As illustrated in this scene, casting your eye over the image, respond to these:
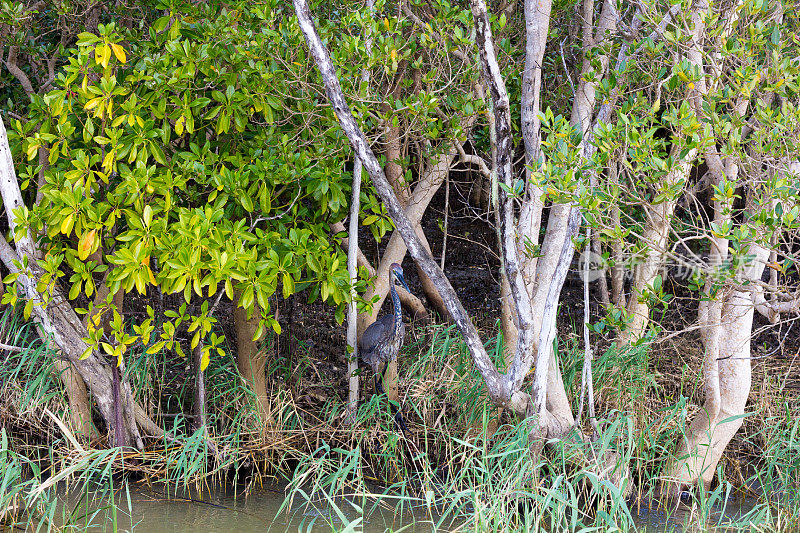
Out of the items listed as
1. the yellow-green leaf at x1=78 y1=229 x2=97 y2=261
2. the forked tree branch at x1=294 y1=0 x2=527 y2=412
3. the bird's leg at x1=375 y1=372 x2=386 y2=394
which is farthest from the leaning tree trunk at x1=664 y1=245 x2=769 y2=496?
the yellow-green leaf at x1=78 y1=229 x2=97 y2=261

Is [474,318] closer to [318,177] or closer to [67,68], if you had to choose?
[318,177]

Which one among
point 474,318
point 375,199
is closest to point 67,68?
point 375,199

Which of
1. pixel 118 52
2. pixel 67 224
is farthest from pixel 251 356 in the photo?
pixel 118 52

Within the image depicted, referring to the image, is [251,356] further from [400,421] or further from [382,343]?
[400,421]

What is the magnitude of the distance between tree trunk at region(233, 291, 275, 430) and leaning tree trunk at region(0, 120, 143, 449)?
71 cm

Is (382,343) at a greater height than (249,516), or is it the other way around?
(382,343)

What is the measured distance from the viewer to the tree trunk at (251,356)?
4.55 meters

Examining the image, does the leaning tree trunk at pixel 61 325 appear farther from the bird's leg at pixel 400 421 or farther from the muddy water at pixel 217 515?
the bird's leg at pixel 400 421

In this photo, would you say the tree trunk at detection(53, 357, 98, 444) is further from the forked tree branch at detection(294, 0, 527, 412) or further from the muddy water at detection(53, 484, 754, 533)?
the forked tree branch at detection(294, 0, 527, 412)

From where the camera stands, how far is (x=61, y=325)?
400 cm

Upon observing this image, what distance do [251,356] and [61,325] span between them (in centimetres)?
113

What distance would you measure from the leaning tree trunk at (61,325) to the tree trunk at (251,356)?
2.34ft

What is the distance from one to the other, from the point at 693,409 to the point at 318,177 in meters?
2.71

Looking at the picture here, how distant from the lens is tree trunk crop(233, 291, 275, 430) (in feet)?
14.9
